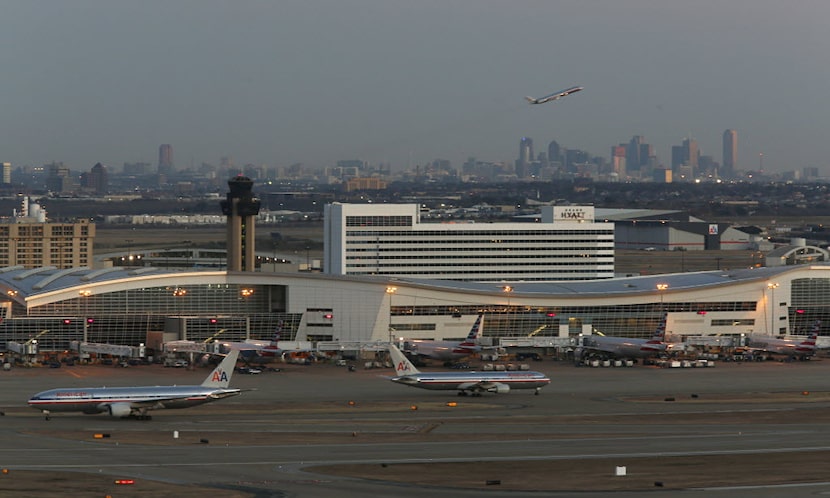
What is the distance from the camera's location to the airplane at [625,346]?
13662 centimetres

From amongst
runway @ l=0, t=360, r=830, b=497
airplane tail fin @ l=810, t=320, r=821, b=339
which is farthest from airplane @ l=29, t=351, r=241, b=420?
airplane tail fin @ l=810, t=320, r=821, b=339

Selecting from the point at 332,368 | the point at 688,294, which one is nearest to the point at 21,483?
the point at 332,368

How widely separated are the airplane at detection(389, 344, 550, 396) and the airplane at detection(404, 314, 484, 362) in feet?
73.8

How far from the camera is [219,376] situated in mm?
97938

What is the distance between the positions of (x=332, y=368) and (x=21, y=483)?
62.7 metres

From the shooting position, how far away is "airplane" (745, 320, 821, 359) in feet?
455

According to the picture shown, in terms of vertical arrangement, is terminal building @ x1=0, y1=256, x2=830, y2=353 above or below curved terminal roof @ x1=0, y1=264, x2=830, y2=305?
below

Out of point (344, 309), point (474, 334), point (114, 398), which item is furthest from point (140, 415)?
point (344, 309)

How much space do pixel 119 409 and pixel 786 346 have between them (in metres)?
69.7

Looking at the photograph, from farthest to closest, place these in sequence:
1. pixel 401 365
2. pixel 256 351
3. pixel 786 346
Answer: pixel 786 346
pixel 256 351
pixel 401 365

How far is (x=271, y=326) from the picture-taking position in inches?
5812

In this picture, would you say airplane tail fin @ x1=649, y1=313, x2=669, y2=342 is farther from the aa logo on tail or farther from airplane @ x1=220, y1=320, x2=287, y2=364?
the aa logo on tail

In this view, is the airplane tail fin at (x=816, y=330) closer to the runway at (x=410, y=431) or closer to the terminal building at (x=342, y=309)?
the terminal building at (x=342, y=309)

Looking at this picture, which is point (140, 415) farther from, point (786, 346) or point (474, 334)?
point (786, 346)
